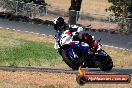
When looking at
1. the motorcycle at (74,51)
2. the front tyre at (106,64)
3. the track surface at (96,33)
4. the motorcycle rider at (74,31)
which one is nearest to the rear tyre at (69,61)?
the motorcycle at (74,51)

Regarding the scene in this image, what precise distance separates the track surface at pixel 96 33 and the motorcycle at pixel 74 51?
19.6m

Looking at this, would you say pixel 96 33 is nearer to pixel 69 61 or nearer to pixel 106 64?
pixel 106 64

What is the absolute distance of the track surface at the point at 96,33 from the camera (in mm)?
37109

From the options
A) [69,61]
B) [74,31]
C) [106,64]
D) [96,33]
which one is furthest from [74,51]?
[96,33]

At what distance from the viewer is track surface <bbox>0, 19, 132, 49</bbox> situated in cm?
3711

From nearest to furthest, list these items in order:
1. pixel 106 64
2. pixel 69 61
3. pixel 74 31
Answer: pixel 74 31
pixel 69 61
pixel 106 64

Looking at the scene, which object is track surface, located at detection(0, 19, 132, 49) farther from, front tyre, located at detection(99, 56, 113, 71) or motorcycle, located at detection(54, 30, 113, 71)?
motorcycle, located at detection(54, 30, 113, 71)

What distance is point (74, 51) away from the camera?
1546 cm

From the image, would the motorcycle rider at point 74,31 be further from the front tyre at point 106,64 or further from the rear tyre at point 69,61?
the front tyre at point 106,64

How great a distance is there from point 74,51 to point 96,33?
1060 inches

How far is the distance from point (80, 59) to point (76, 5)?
32189 millimetres

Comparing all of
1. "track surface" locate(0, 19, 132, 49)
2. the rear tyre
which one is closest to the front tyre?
the rear tyre

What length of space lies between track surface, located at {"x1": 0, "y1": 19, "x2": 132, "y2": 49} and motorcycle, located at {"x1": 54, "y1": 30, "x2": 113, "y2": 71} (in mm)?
19592

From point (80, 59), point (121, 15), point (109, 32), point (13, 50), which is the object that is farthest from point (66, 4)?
point (80, 59)
